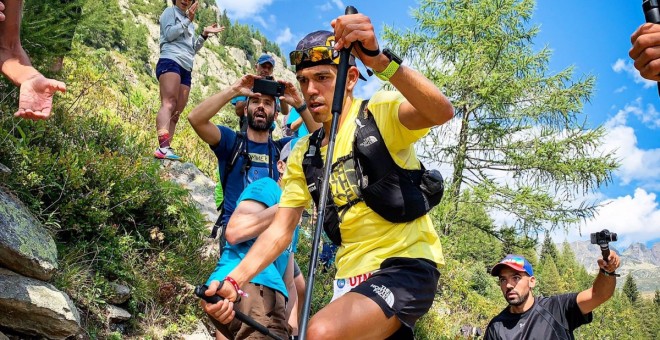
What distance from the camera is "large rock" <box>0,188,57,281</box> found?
3805 mm

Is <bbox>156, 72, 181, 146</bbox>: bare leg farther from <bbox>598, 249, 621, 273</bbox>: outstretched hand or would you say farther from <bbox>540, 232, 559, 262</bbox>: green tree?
<bbox>540, 232, 559, 262</bbox>: green tree

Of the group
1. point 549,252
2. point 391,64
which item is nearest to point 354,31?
point 391,64

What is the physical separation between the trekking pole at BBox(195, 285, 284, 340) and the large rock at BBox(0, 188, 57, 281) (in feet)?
8.10

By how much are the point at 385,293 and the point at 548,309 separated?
3333mm

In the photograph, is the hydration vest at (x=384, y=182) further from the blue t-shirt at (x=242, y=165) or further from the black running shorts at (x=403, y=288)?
the blue t-shirt at (x=242, y=165)

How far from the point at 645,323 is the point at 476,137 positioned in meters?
81.8

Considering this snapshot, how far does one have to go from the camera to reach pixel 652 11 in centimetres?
181

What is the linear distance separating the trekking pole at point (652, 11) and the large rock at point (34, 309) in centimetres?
409

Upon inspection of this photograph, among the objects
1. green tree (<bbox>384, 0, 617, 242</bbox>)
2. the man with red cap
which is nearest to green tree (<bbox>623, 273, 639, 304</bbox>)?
green tree (<bbox>384, 0, 617, 242</bbox>)

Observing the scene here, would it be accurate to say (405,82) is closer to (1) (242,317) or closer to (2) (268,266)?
(1) (242,317)

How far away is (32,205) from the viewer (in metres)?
4.66

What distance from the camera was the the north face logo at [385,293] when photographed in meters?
2.35

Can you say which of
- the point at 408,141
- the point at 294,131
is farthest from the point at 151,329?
the point at 408,141

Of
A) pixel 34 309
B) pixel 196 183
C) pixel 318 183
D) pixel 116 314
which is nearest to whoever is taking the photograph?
pixel 318 183
